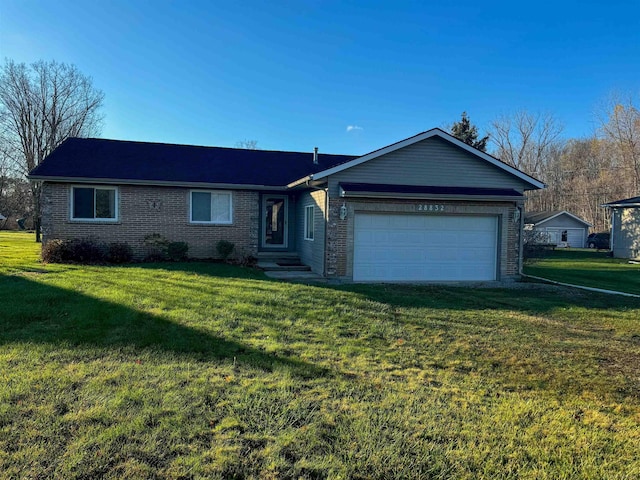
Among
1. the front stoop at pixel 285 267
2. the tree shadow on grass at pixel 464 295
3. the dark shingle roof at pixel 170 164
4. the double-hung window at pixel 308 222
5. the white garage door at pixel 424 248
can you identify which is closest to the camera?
the tree shadow on grass at pixel 464 295

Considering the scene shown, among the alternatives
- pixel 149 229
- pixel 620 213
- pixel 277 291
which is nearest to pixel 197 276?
pixel 277 291

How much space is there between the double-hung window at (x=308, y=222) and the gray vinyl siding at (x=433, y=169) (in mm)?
2755

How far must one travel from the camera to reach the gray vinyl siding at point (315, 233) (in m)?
12.7

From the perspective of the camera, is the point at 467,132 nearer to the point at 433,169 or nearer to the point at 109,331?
the point at 433,169

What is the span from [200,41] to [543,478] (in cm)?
1629

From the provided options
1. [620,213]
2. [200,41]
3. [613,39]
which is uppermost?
[613,39]

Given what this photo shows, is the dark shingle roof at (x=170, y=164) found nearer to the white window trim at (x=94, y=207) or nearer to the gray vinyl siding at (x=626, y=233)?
the white window trim at (x=94, y=207)

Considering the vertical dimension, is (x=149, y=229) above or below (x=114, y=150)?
below

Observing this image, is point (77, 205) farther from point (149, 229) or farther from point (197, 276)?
point (197, 276)

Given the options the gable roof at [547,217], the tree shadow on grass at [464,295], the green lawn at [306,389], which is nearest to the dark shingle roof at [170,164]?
the tree shadow on grass at [464,295]

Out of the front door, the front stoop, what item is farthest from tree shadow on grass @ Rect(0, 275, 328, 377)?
the front door

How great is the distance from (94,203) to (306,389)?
42.1 ft

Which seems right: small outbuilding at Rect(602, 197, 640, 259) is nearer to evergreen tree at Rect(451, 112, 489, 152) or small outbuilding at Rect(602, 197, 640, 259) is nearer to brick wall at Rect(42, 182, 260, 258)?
evergreen tree at Rect(451, 112, 489, 152)

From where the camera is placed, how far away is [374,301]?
8.93m
